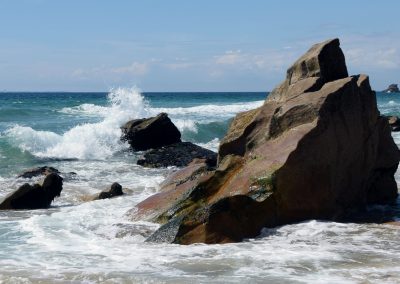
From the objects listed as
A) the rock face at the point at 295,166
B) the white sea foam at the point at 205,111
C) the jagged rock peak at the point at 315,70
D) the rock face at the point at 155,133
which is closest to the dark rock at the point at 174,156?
the rock face at the point at 155,133

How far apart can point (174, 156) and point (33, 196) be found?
27.7ft

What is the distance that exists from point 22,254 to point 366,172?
601 centimetres

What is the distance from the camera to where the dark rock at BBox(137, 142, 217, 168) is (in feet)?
66.0

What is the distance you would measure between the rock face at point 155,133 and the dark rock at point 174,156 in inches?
39.1

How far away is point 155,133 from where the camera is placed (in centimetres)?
2369

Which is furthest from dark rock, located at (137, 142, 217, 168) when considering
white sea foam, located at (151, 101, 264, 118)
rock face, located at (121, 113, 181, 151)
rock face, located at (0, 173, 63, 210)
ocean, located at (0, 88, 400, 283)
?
white sea foam, located at (151, 101, 264, 118)

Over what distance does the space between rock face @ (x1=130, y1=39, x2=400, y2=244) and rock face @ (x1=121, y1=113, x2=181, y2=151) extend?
10.9 m

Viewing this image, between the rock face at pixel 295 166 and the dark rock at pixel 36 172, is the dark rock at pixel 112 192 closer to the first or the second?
the rock face at pixel 295 166

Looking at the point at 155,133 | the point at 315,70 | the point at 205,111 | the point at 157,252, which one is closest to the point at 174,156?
the point at 155,133

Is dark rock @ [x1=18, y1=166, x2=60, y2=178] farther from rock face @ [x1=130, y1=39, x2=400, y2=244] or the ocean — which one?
rock face @ [x1=130, y1=39, x2=400, y2=244]

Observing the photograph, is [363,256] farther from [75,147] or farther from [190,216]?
[75,147]

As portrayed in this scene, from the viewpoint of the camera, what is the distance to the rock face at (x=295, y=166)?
→ 9.37m

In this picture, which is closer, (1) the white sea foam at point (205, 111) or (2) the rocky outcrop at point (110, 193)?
(2) the rocky outcrop at point (110, 193)

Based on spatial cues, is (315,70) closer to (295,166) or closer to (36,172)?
(295,166)
